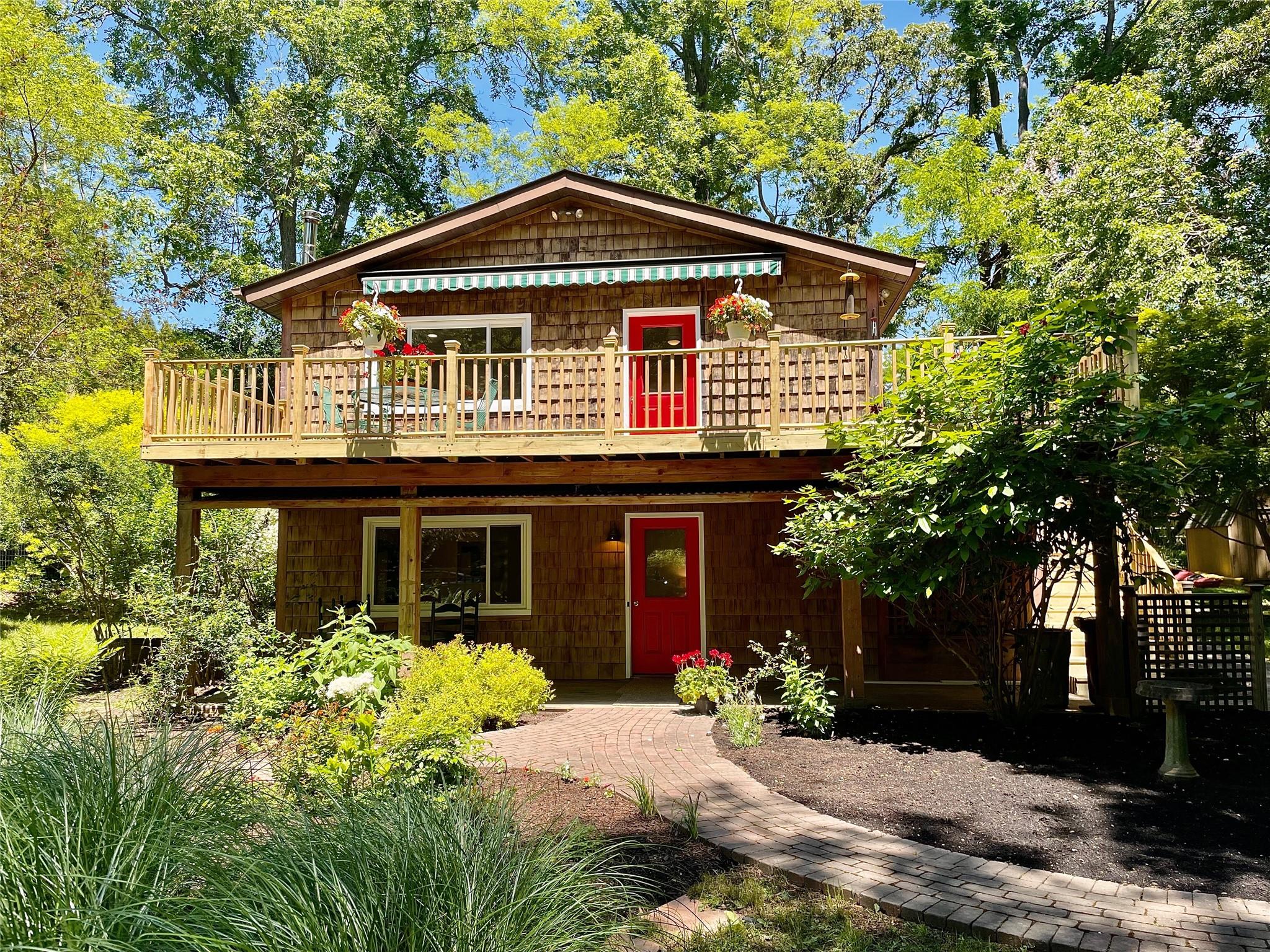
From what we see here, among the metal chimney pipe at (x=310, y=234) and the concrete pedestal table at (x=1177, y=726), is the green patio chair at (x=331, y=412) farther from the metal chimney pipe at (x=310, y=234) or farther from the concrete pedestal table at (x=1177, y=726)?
the concrete pedestal table at (x=1177, y=726)

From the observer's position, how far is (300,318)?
12.7 metres

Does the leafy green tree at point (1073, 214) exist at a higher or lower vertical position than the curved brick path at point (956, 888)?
higher

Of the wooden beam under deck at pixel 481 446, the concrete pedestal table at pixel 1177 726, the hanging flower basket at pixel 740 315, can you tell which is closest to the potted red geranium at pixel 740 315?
the hanging flower basket at pixel 740 315

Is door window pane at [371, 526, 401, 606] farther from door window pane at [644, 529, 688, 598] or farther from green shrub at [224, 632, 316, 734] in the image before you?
green shrub at [224, 632, 316, 734]

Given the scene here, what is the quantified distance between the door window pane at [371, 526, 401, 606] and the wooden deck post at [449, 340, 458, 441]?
3.74m

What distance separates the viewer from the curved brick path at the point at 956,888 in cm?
360

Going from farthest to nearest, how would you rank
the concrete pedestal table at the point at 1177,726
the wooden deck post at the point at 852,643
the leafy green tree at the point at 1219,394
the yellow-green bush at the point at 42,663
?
the wooden deck post at the point at 852,643, the leafy green tree at the point at 1219,394, the yellow-green bush at the point at 42,663, the concrete pedestal table at the point at 1177,726

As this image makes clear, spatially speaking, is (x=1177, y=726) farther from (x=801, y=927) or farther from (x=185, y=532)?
(x=185, y=532)

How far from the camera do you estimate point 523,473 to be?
1027 centimetres

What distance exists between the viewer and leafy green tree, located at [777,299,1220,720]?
266 inches

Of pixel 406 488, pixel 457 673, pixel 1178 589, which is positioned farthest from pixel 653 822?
pixel 1178 589

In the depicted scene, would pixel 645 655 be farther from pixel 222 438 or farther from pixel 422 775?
pixel 422 775

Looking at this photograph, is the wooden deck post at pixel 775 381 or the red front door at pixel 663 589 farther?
the red front door at pixel 663 589

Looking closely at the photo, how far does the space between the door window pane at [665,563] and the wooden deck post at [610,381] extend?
3.23 meters
